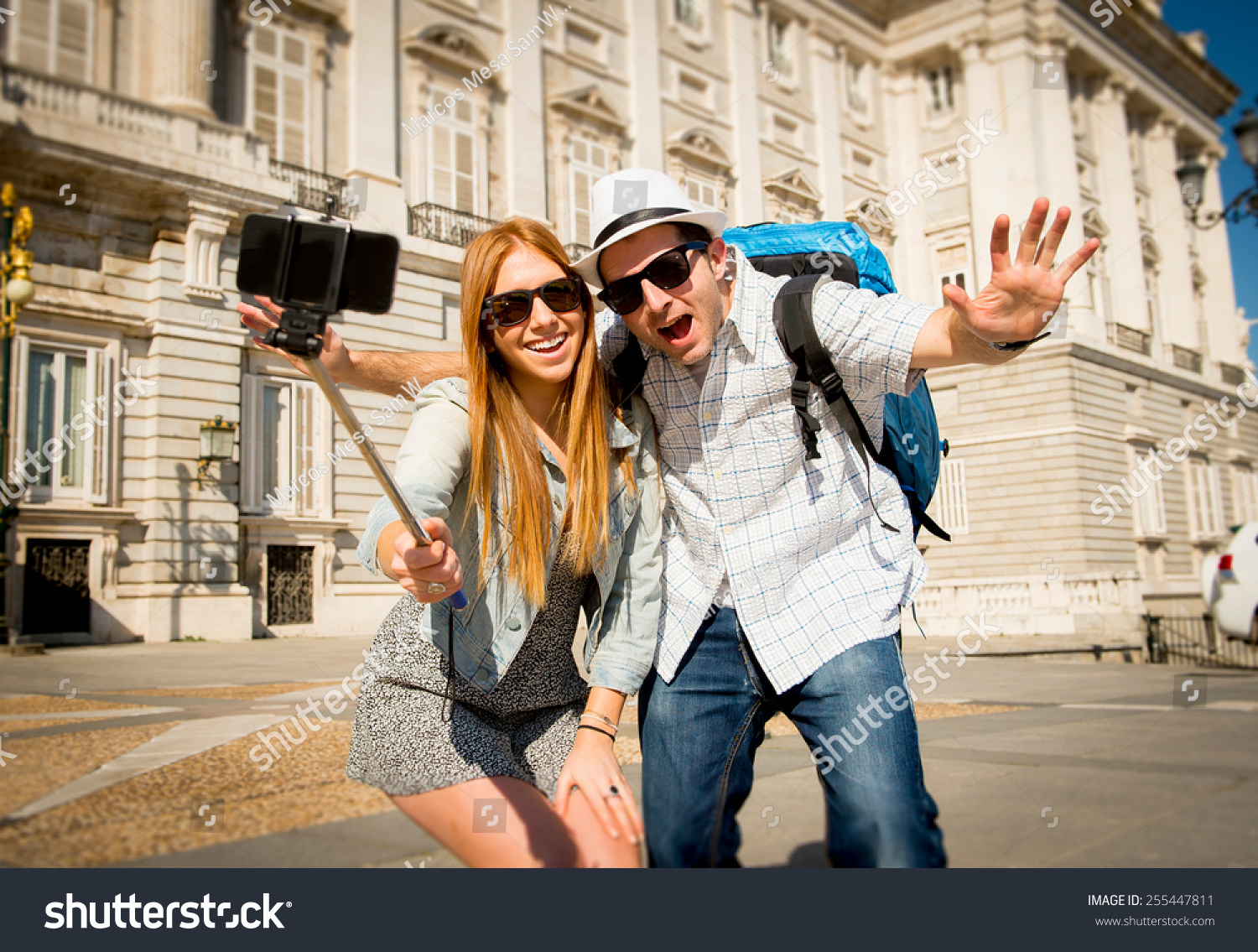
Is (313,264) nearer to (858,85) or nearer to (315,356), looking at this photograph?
(315,356)

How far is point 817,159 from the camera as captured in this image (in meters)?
8.47

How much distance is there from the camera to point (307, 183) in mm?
14414

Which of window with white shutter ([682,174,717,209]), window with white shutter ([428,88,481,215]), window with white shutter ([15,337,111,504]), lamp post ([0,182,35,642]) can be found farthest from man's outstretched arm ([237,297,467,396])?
window with white shutter ([428,88,481,215])

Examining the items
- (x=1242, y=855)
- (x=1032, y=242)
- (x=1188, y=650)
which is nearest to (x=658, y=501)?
(x=1032, y=242)

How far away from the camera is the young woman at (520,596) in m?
1.79

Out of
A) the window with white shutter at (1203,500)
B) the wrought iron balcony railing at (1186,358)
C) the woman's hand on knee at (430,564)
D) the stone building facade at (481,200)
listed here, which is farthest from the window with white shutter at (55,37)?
the window with white shutter at (1203,500)

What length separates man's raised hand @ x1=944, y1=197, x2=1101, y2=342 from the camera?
5.34ft

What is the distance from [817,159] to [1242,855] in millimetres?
7463

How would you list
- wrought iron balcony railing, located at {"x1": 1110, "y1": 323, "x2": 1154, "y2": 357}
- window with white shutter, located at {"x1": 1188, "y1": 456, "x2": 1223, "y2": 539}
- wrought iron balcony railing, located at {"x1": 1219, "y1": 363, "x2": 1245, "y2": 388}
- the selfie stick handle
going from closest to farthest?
the selfie stick handle, wrought iron balcony railing, located at {"x1": 1110, "y1": 323, "x2": 1154, "y2": 357}, wrought iron balcony railing, located at {"x1": 1219, "y1": 363, "x2": 1245, "y2": 388}, window with white shutter, located at {"x1": 1188, "y1": 456, "x2": 1223, "y2": 539}

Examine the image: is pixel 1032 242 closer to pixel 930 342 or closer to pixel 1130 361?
pixel 930 342

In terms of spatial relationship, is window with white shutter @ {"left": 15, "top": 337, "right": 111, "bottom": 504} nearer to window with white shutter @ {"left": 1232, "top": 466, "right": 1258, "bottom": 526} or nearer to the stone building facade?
the stone building facade

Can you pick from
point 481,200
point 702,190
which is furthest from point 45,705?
point 481,200

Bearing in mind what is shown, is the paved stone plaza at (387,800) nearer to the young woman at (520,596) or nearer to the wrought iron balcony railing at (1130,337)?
the young woman at (520,596)

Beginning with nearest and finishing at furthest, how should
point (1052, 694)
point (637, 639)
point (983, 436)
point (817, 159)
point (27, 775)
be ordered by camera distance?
point (637, 639)
point (27, 775)
point (1052, 694)
point (817, 159)
point (983, 436)
